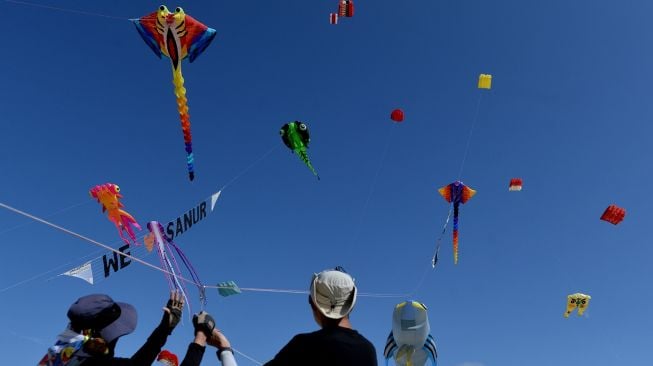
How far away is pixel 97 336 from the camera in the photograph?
96.7 inches

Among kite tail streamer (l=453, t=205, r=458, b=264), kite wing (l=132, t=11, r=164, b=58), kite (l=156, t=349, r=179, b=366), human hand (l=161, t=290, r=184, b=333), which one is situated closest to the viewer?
human hand (l=161, t=290, r=184, b=333)

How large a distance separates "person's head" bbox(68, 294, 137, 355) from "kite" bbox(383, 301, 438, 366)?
8228 millimetres

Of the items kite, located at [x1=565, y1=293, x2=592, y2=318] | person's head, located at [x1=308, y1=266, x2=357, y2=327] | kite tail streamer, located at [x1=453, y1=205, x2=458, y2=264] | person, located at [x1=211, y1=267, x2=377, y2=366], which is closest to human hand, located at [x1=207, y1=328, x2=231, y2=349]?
person, located at [x1=211, y1=267, x2=377, y2=366]

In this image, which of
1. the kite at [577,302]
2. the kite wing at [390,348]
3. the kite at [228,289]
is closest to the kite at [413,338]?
the kite wing at [390,348]

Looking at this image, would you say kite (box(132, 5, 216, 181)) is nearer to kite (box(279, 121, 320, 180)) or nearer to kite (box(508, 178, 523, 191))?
kite (box(279, 121, 320, 180))

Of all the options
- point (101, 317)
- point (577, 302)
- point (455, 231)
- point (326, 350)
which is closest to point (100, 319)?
point (101, 317)

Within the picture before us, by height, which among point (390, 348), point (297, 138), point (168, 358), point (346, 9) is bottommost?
point (168, 358)

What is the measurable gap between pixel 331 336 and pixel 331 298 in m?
0.19

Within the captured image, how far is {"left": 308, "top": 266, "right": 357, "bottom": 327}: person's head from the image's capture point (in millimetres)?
2506

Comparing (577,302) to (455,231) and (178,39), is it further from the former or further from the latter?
(178,39)

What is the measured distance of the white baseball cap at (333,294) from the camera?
98.7 inches

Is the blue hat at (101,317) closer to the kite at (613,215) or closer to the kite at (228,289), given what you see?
the kite at (228,289)

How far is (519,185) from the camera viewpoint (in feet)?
59.5

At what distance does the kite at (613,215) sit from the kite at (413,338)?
1141 centimetres
